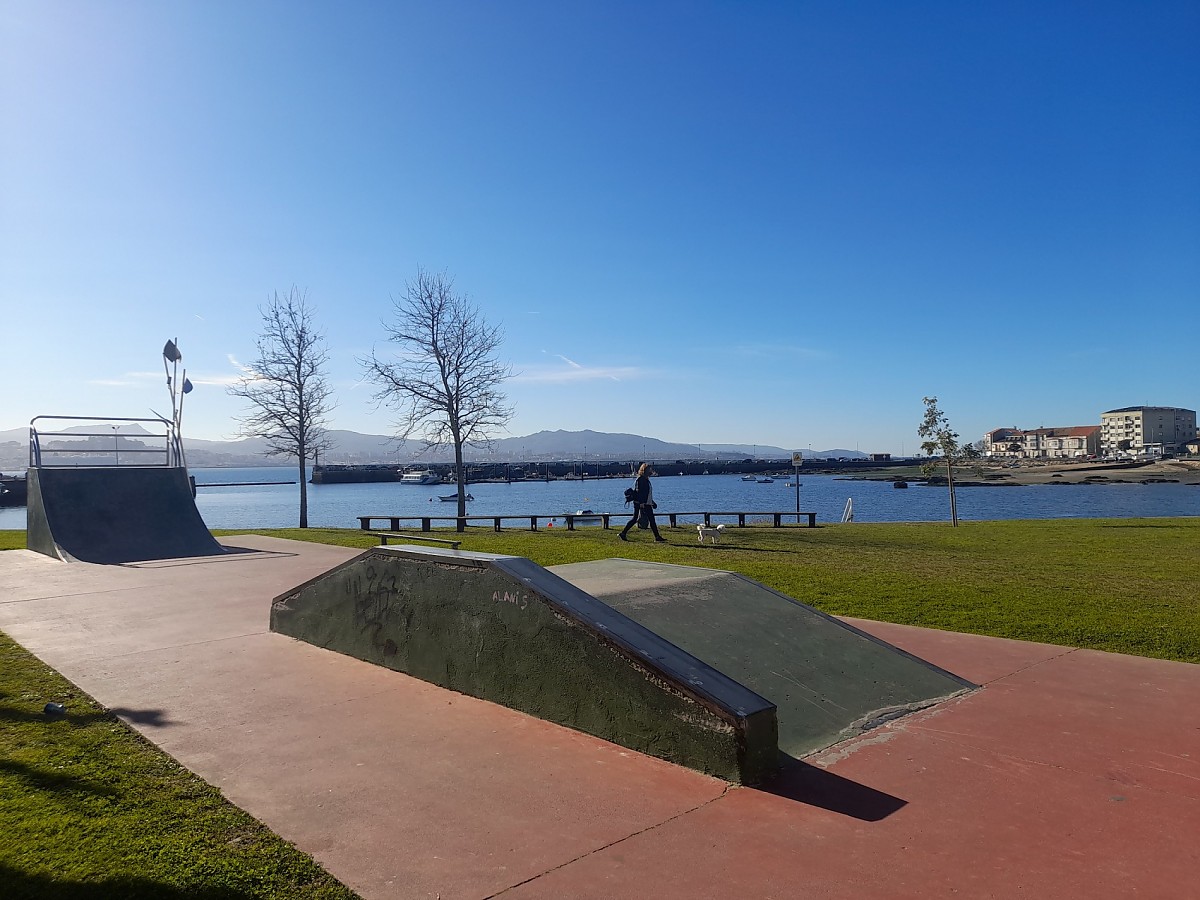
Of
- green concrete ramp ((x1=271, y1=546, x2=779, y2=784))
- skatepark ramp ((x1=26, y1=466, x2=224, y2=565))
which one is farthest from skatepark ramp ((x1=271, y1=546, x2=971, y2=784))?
skatepark ramp ((x1=26, y1=466, x2=224, y2=565))

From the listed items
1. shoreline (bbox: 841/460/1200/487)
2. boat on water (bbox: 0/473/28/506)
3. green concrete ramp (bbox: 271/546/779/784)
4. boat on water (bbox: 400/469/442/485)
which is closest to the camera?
green concrete ramp (bbox: 271/546/779/784)

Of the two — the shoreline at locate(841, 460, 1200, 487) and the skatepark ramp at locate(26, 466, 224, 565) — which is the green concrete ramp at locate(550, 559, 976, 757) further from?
the shoreline at locate(841, 460, 1200, 487)

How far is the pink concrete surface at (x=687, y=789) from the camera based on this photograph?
325cm

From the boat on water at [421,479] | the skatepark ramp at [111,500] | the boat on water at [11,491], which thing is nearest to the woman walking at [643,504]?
the skatepark ramp at [111,500]

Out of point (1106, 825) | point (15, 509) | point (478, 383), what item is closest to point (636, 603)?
point (1106, 825)

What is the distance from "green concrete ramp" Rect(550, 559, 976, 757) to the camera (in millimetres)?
5305

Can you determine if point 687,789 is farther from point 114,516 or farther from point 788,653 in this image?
point 114,516

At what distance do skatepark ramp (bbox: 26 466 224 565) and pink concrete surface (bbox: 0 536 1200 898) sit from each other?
956 centimetres

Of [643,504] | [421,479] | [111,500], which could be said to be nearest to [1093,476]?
[421,479]

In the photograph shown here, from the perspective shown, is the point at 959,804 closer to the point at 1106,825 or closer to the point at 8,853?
the point at 1106,825

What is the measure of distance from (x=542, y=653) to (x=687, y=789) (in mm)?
1465

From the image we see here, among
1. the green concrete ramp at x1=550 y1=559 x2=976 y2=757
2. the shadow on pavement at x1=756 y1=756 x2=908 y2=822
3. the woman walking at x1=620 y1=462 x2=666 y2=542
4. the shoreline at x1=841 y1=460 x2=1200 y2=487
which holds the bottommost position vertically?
the shoreline at x1=841 y1=460 x2=1200 y2=487

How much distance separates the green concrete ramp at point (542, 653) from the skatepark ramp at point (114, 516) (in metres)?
10.2

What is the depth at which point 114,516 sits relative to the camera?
1609 centimetres
